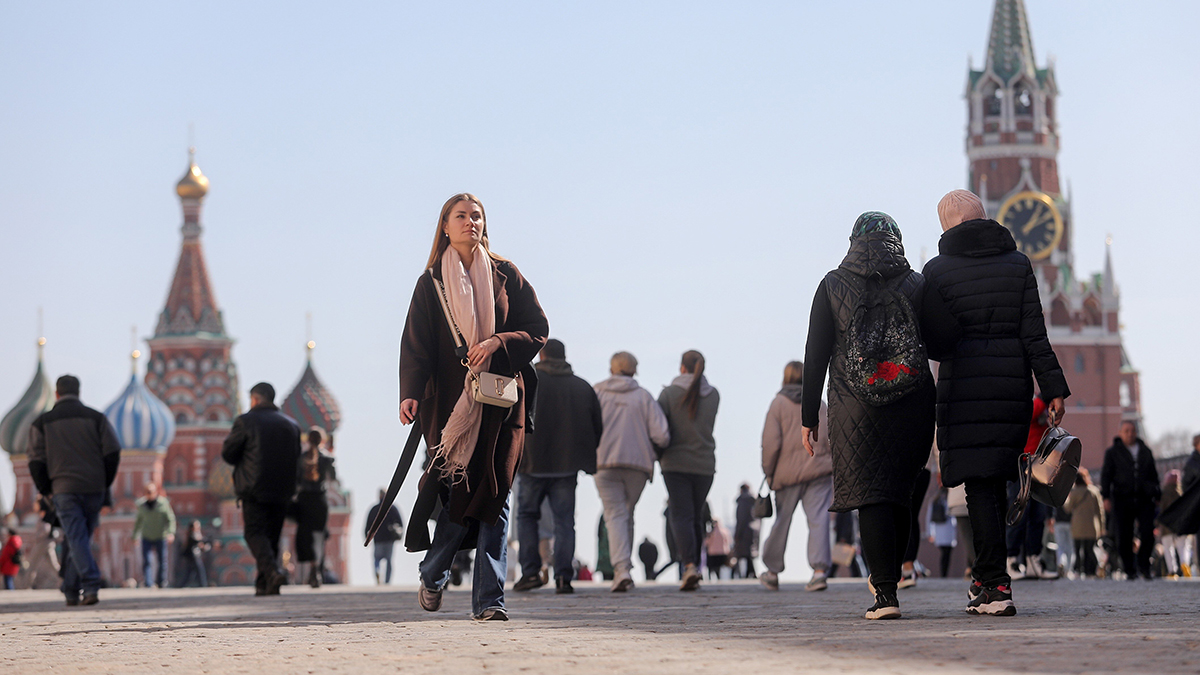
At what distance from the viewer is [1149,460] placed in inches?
671

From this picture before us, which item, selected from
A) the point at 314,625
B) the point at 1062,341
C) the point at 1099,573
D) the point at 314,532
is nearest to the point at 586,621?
the point at 314,625

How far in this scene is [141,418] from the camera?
335 feet

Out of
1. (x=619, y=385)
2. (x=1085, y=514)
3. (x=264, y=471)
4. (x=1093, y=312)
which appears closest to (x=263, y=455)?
(x=264, y=471)

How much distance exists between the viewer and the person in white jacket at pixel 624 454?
13164mm

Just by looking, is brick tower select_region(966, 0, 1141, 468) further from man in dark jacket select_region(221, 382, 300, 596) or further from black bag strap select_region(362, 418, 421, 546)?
black bag strap select_region(362, 418, 421, 546)

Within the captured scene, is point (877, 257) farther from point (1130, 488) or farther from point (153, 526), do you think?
point (153, 526)

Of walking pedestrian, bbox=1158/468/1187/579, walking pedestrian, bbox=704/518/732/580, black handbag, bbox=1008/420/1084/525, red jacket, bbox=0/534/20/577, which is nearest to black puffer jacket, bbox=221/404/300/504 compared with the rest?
black handbag, bbox=1008/420/1084/525

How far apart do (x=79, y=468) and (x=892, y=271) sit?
22.3 feet

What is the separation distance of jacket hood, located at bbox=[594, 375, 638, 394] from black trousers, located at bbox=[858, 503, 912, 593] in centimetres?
535

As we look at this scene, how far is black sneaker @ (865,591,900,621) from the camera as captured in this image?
316 inches

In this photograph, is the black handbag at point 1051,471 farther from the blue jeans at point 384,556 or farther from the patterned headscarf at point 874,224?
the blue jeans at point 384,556

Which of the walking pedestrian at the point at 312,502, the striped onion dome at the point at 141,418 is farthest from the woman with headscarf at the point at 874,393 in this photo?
the striped onion dome at the point at 141,418

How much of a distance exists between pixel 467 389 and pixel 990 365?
2258 millimetres

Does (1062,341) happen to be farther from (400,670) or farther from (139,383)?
(400,670)
